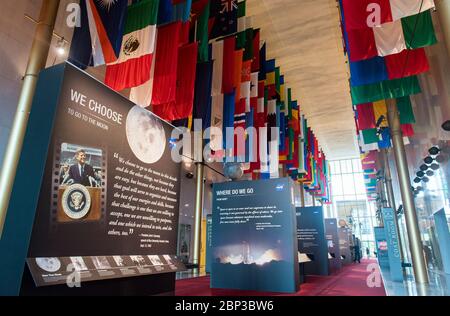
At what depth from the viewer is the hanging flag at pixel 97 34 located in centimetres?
650

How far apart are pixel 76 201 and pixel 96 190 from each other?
0.65 feet

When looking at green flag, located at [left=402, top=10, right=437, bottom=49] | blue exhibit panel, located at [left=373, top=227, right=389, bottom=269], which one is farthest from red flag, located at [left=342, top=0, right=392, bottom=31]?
blue exhibit panel, located at [left=373, top=227, right=389, bottom=269]

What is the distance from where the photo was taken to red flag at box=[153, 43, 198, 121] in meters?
8.10

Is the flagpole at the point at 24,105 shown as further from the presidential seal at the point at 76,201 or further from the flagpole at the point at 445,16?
the flagpole at the point at 445,16

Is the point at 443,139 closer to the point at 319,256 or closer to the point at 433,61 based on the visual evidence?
the point at 433,61

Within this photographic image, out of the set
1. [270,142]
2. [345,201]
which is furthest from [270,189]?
[345,201]

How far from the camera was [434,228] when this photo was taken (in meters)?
10.7

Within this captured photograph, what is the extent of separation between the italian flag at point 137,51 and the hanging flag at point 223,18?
9.34ft

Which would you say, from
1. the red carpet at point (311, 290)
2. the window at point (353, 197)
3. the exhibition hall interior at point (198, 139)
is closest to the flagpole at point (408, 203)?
the exhibition hall interior at point (198, 139)

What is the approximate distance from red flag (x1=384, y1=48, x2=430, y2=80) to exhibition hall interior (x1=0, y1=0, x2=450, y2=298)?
0.12ft

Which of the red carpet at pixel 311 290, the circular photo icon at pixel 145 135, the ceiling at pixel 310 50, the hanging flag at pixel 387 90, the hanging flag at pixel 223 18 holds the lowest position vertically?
the red carpet at pixel 311 290

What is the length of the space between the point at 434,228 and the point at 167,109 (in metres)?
9.99

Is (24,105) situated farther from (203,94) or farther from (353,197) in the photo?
(353,197)

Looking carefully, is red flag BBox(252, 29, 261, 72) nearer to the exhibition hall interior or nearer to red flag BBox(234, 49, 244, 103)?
the exhibition hall interior
